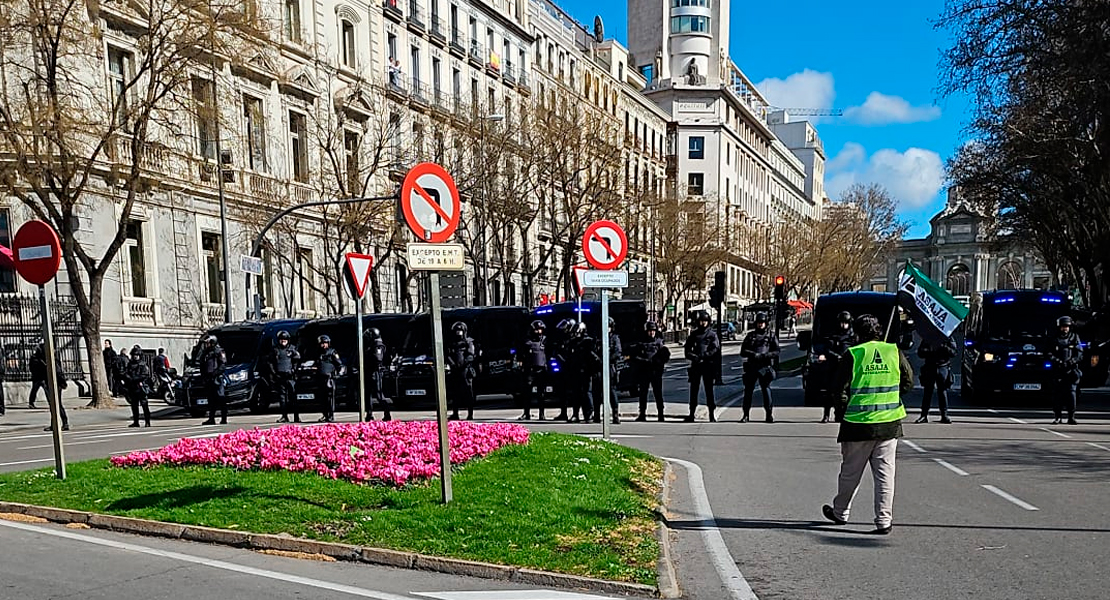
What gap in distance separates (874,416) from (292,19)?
109 feet

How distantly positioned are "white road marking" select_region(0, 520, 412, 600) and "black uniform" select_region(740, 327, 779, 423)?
9.84 meters

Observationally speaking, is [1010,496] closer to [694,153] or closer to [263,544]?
[263,544]

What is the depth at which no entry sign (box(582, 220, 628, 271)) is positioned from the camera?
36.2 ft

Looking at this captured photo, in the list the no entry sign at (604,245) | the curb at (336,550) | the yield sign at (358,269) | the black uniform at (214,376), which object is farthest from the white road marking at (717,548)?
the black uniform at (214,376)

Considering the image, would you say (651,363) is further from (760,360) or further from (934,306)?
(934,306)

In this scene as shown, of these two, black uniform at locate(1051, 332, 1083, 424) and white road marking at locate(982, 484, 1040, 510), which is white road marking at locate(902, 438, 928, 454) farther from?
black uniform at locate(1051, 332, 1083, 424)

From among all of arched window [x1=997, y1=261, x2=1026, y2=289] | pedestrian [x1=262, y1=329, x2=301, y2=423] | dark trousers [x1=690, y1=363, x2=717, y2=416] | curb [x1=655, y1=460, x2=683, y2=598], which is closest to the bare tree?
pedestrian [x1=262, y1=329, x2=301, y2=423]

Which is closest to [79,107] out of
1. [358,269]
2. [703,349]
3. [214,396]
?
[214,396]

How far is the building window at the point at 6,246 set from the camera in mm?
23820

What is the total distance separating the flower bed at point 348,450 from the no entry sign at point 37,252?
240 centimetres

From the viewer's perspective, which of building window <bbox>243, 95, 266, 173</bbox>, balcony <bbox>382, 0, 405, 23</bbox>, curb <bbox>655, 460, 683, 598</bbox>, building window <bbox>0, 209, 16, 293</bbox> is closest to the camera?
curb <bbox>655, 460, 683, 598</bbox>

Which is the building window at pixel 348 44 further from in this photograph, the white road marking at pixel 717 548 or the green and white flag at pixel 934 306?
the white road marking at pixel 717 548

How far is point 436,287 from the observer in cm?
686

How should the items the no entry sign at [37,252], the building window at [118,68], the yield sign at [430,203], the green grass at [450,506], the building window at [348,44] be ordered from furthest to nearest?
1. the building window at [348,44]
2. the building window at [118,68]
3. the no entry sign at [37,252]
4. the yield sign at [430,203]
5. the green grass at [450,506]
